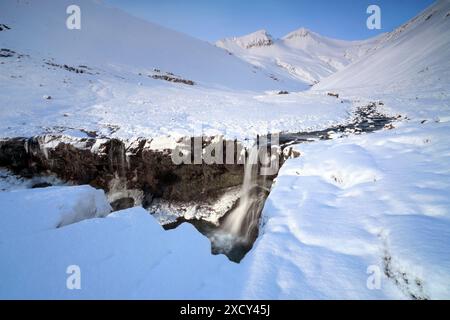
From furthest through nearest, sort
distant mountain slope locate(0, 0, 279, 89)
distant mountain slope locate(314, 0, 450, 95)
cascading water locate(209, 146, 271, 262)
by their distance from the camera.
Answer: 1. distant mountain slope locate(0, 0, 279, 89)
2. distant mountain slope locate(314, 0, 450, 95)
3. cascading water locate(209, 146, 271, 262)

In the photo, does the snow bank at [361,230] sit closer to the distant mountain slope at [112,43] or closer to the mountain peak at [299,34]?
the distant mountain slope at [112,43]

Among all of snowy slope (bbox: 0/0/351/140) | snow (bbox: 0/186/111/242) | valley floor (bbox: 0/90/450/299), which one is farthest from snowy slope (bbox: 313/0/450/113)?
snow (bbox: 0/186/111/242)

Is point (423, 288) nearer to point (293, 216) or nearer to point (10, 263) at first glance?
point (293, 216)

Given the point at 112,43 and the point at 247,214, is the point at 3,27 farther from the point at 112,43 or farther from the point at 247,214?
the point at 247,214

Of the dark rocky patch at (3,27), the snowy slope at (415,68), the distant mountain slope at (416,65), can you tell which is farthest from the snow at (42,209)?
the dark rocky patch at (3,27)

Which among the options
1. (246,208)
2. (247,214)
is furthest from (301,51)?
(247,214)

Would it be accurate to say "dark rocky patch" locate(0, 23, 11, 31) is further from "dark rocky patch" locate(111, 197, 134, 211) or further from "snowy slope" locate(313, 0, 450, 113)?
"snowy slope" locate(313, 0, 450, 113)
